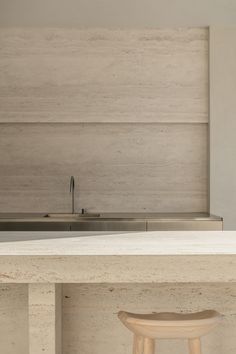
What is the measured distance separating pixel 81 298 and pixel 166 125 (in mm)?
2678

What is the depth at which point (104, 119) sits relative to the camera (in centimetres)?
459

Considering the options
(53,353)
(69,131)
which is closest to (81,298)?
(53,353)

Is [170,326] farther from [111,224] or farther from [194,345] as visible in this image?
[111,224]

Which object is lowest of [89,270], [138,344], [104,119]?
[138,344]

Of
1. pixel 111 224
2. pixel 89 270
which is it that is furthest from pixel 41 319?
pixel 111 224

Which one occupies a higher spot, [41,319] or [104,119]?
[104,119]

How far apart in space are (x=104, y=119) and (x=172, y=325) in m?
2.96

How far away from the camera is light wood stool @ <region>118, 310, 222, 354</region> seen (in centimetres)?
179

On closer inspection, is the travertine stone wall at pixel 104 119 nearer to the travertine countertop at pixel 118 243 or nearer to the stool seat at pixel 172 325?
the travertine countertop at pixel 118 243

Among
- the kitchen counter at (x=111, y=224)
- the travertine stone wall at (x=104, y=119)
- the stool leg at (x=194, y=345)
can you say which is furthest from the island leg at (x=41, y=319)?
the travertine stone wall at (x=104, y=119)

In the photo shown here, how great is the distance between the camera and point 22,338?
2.20m

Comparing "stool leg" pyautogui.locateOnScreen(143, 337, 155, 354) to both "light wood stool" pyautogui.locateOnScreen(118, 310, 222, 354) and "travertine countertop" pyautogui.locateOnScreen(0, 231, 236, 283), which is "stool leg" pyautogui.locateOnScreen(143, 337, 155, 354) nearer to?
"light wood stool" pyautogui.locateOnScreen(118, 310, 222, 354)

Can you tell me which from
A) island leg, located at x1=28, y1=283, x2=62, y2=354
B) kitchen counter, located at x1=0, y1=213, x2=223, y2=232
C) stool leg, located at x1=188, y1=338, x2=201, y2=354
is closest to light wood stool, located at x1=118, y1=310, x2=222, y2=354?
stool leg, located at x1=188, y1=338, x2=201, y2=354

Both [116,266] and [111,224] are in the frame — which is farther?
[111,224]
